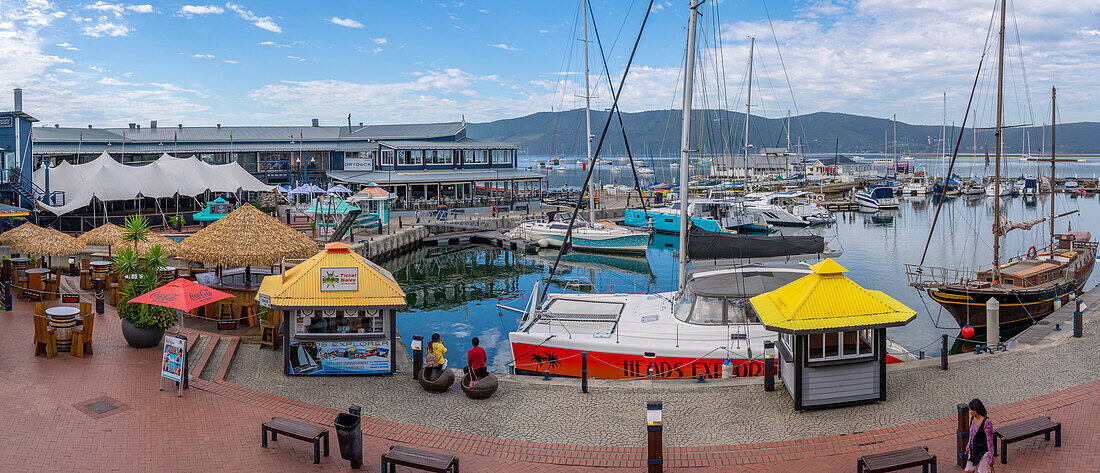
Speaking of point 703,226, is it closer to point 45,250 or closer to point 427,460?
point 45,250

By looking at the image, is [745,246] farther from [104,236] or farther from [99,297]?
[104,236]

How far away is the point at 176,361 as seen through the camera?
46.6 feet

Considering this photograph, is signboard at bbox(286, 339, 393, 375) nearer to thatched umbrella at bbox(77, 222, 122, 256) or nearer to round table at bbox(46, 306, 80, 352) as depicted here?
round table at bbox(46, 306, 80, 352)

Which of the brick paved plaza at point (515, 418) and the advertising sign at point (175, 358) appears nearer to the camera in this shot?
the brick paved plaza at point (515, 418)

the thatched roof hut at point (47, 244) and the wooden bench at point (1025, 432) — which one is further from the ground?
the thatched roof hut at point (47, 244)

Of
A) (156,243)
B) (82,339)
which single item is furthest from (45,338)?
(156,243)

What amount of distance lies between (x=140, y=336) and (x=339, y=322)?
4.98 metres

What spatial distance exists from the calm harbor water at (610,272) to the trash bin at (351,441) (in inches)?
422

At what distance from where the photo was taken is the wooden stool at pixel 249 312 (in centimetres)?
2027

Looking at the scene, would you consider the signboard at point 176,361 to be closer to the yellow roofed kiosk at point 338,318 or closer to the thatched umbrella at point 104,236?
the yellow roofed kiosk at point 338,318

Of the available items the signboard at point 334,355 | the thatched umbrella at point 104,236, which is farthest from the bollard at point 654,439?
the thatched umbrella at point 104,236

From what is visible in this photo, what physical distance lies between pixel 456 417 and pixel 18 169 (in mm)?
36779

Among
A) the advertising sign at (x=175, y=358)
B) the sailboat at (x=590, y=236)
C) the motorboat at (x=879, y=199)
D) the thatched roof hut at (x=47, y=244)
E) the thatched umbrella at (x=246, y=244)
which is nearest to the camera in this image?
the advertising sign at (x=175, y=358)

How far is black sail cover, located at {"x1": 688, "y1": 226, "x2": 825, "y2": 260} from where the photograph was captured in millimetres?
28062
